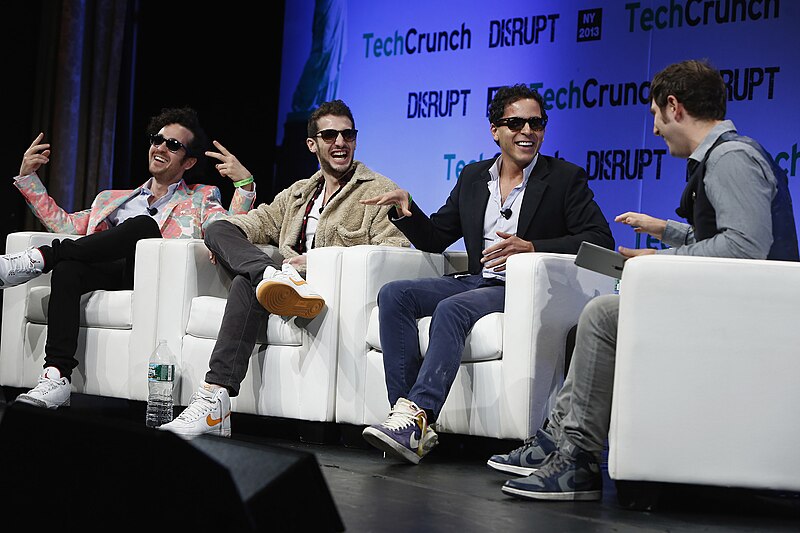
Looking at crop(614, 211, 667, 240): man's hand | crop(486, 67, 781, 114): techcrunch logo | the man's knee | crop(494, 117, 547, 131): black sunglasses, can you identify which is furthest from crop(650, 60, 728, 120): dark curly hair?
crop(486, 67, 781, 114): techcrunch logo

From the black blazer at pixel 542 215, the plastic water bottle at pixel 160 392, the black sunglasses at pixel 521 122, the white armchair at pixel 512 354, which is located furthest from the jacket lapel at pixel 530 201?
the plastic water bottle at pixel 160 392

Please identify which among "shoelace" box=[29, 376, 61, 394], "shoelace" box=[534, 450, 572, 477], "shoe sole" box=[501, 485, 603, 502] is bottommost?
"shoe sole" box=[501, 485, 603, 502]

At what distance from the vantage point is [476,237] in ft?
11.6

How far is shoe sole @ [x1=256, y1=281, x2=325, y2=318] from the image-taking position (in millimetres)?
3285

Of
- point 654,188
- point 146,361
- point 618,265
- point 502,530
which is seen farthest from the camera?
point 654,188

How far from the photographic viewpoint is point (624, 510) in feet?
7.89

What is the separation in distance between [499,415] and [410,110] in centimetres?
297

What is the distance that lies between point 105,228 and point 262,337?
1296 millimetres

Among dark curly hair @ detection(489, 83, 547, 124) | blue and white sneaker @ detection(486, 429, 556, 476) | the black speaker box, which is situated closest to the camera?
the black speaker box

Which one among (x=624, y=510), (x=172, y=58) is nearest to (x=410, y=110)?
(x=172, y=58)

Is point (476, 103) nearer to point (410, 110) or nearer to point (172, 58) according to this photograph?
point (410, 110)

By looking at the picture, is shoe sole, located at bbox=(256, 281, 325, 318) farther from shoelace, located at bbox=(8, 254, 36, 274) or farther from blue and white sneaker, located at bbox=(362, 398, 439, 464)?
shoelace, located at bbox=(8, 254, 36, 274)

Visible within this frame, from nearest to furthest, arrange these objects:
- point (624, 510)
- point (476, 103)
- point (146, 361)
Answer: point (624, 510)
point (146, 361)
point (476, 103)

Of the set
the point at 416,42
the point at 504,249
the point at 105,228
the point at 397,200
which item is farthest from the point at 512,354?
the point at 416,42
